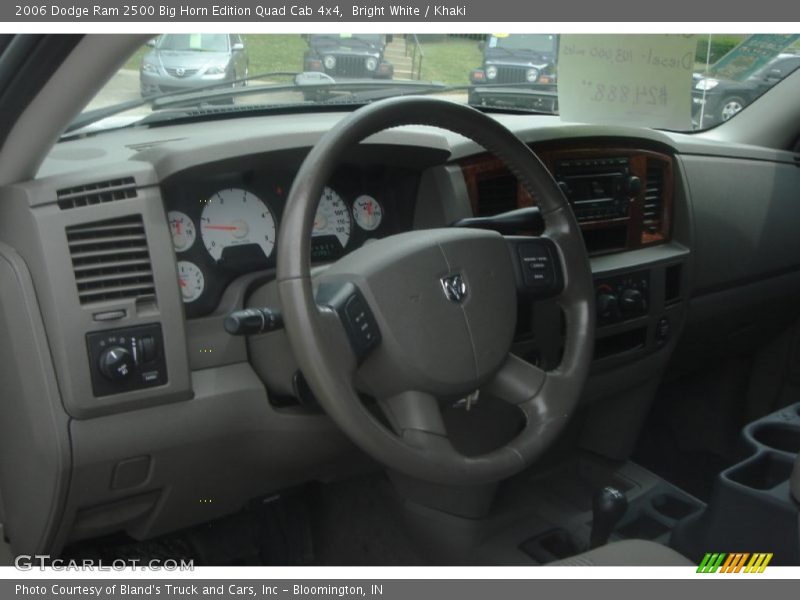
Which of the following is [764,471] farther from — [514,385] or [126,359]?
[126,359]

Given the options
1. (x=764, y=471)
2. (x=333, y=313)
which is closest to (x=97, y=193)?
(x=333, y=313)

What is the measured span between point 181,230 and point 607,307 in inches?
44.4

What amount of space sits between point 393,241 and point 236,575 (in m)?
0.61

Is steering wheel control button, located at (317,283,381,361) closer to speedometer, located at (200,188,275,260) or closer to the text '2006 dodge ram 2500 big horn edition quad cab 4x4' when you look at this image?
the text '2006 dodge ram 2500 big horn edition quad cab 4x4'

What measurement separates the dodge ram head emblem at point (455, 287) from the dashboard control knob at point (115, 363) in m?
0.58

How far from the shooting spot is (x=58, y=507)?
66.9 inches

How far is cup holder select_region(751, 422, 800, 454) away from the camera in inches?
80.2

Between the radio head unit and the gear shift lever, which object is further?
the radio head unit

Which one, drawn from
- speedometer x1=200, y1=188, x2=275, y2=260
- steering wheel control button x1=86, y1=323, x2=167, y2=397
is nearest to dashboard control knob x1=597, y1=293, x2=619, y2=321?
speedometer x1=200, y1=188, x2=275, y2=260

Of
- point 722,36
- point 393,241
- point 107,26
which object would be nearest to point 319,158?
point 393,241

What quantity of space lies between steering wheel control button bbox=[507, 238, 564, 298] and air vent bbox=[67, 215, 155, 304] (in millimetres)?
693

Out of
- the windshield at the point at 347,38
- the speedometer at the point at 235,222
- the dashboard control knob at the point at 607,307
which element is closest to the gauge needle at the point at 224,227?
the speedometer at the point at 235,222

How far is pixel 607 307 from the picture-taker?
234 cm

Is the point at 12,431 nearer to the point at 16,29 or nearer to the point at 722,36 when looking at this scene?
the point at 16,29
